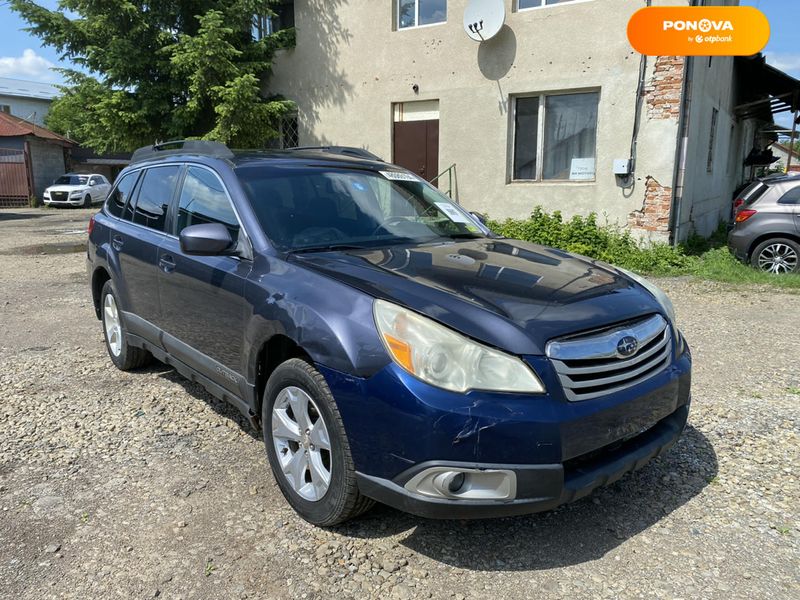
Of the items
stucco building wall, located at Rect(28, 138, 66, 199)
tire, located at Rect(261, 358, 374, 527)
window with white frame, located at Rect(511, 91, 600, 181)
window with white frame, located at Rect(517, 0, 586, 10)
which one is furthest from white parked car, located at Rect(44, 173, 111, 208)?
tire, located at Rect(261, 358, 374, 527)

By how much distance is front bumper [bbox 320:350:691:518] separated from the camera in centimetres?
226

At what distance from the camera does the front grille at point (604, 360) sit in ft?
7.84

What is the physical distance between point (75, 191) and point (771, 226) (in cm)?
2770

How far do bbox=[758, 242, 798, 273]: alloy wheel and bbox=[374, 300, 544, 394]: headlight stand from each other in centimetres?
868

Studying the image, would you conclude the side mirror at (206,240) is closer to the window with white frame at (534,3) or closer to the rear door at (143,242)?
the rear door at (143,242)

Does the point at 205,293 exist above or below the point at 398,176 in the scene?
below

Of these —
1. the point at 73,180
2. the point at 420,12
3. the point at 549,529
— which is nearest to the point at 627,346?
the point at 549,529

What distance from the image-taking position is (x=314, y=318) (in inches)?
104

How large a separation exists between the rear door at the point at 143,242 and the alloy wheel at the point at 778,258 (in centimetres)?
881

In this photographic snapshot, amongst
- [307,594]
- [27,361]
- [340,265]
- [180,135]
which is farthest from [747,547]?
[180,135]

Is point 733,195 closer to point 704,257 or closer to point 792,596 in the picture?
point 704,257

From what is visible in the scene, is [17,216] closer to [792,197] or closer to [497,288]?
[792,197]

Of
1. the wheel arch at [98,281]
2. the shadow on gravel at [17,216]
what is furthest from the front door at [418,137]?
the shadow on gravel at [17,216]

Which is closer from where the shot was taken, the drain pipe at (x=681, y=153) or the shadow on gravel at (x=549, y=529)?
the shadow on gravel at (x=549, y=529)
